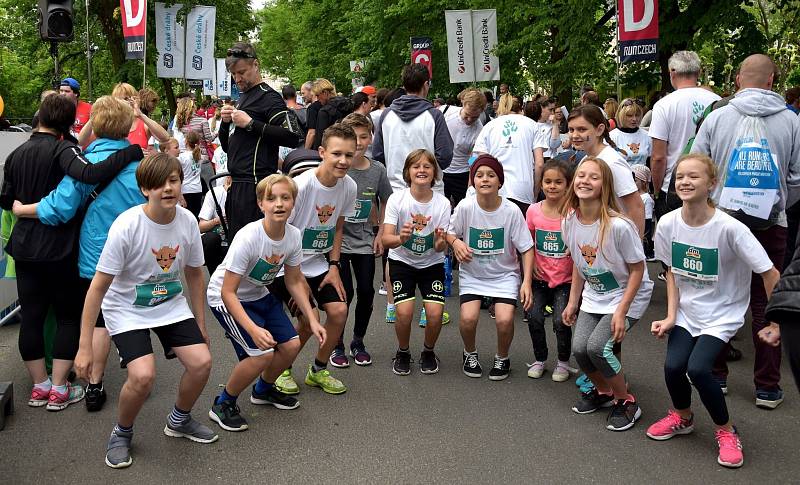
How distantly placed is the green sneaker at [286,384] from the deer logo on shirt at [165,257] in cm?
142

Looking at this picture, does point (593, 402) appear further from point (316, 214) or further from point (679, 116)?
point (679, 116)

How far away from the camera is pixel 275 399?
580cm

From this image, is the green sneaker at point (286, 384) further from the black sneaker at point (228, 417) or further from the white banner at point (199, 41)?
the white banner at point (199, 41)

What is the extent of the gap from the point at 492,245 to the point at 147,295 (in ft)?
8.29

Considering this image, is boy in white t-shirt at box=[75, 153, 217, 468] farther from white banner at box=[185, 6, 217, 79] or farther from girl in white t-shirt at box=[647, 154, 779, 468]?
white banner at box=[185, 6, 217, 79]

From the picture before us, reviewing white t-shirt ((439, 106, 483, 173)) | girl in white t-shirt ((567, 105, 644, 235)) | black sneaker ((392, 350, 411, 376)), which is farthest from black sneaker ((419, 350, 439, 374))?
white t-shirt ((439, 106, 483, 173))

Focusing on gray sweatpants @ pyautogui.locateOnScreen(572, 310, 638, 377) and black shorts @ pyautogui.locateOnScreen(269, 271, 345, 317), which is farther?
black shorts @ pyautogui.locateOnScreen(269, 271, 345, 317)

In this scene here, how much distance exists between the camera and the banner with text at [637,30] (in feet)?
44.1

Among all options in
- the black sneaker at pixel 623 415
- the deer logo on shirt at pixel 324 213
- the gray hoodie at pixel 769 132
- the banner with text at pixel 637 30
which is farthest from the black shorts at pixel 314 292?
the banner with text at pixel 637 30

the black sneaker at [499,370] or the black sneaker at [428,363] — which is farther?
the black sneaker at [428,363]

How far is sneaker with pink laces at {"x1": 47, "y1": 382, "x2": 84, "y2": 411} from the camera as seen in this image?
5.73 m

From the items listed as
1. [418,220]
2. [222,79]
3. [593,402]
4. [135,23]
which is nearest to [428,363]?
[418,220]

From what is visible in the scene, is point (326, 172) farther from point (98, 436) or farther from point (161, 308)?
point (98, 436)

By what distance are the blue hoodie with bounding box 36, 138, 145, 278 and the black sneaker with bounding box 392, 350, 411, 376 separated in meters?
2.16
